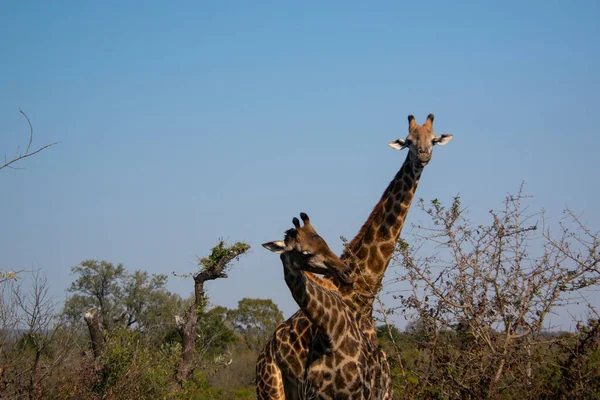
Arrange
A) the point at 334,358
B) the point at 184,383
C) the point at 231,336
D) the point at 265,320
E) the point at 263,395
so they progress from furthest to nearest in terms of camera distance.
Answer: the point at 265,320, the point at 231,336, the point at 184,383, the point at 263,395, the point at 334,358

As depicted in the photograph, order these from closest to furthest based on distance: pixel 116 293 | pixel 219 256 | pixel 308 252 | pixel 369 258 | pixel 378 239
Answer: pixel 308 252 < pixel 369 258 < pixel 378 239 < pixel 219 256 < pixel 116 293

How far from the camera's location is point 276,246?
7836 millimetres

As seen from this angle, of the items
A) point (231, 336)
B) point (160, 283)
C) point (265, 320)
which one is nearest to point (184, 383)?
point (231, 336)

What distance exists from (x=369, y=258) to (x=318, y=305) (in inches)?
76.1

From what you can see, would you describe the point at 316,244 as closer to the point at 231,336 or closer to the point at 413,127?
the point at 413,127

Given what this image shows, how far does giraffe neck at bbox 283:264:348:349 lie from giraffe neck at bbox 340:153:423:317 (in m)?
1.19

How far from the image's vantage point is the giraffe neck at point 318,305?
7.70m

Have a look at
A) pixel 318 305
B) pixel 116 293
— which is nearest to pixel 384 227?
pixel 318 305

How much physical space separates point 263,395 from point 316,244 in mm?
2951

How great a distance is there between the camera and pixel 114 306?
129 feet

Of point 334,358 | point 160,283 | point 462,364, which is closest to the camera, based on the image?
point 334,358

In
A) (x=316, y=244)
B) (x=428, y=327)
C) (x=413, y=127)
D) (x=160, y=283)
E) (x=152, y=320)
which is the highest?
(x=160, y=283)

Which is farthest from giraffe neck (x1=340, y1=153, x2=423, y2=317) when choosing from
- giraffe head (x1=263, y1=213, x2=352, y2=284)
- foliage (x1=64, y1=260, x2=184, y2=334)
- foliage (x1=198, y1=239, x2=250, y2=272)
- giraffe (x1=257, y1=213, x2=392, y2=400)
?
foliage (x1=64, y1=260, x2=184, y2=334)

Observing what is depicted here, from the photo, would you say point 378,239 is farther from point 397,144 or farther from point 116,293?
point 116,293
